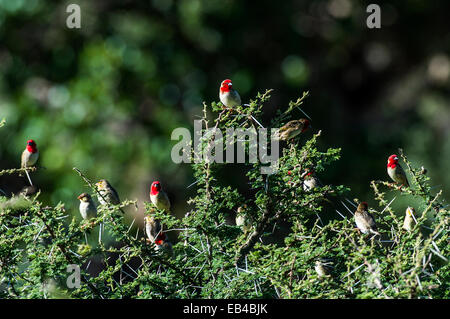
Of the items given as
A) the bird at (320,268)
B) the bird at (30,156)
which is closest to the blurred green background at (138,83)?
the bird at (30,156)

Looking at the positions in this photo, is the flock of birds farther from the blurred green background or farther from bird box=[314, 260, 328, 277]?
the blurred green background

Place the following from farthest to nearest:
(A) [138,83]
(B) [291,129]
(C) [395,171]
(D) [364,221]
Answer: (A) [138,83], (C) [395,171], (B) [291,129], (D) [364,221]

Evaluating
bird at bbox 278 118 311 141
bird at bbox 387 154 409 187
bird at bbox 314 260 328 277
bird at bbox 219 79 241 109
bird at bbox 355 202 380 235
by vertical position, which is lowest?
bird at bbox 314 260 328 277

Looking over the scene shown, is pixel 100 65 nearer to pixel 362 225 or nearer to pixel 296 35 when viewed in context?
pixel 296 35

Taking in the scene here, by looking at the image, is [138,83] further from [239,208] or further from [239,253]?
[239,253]

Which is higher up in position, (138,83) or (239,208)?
(138,83)

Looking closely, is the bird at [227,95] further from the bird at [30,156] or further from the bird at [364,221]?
the bird at [30,156]

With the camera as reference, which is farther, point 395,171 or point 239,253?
point 395,171

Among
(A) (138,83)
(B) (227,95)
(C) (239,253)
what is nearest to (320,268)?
(C) (239,253)

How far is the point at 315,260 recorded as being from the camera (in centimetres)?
231

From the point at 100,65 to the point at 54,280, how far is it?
407 centimetres

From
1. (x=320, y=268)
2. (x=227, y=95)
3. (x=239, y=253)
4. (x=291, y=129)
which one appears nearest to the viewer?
(x=239, y=253)

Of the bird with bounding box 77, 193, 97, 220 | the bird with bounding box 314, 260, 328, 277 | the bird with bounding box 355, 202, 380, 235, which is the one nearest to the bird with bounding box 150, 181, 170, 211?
the bird with bounding box 77, 193, 97, 220
